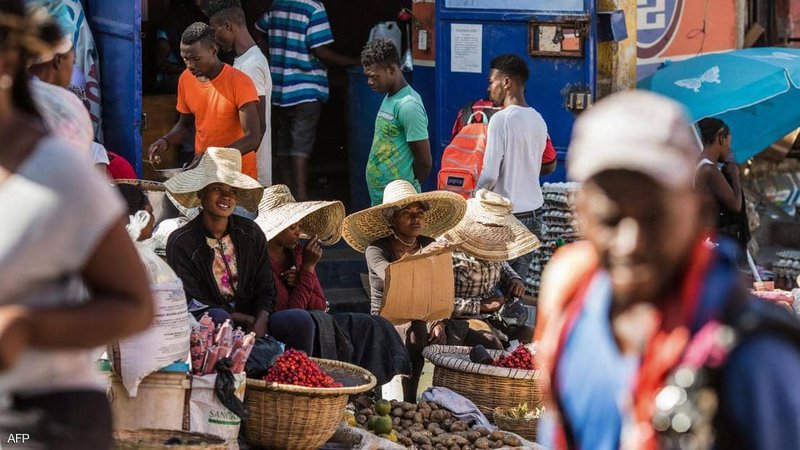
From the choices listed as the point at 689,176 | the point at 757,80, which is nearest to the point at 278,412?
the point at 689,176

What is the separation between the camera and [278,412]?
632cm

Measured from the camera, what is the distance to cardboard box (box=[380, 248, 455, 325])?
25.4 ft

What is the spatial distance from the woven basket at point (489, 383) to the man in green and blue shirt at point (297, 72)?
2576 mm

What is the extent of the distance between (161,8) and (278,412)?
4.43 meters

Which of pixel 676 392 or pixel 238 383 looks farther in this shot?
pixel 238 383

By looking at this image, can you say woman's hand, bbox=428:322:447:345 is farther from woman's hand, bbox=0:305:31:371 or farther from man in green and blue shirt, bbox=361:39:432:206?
woman's hand, bbox=0:305:31:371

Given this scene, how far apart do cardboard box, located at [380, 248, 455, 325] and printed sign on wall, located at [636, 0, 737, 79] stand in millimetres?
3820

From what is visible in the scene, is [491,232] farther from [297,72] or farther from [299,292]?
[297,72]

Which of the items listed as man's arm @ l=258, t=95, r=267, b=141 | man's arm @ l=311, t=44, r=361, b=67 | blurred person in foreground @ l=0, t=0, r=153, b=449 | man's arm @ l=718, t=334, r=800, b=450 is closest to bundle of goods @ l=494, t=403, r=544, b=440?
man's arm @ l=258, t=95, r=267, b=141

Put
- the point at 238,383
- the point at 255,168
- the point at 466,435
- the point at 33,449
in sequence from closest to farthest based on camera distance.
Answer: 1. the point at 33,449
2. the point at 238,383
3. the point at 466,435
4. the point at 255,168

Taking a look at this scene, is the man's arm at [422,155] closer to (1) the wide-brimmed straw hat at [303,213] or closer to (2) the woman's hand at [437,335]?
(1) the wide-brimmed straw hat at [303,213]

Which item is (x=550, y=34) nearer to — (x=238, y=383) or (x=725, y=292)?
(x=238, y=383)

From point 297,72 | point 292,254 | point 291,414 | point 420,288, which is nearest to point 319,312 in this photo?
point 292,254

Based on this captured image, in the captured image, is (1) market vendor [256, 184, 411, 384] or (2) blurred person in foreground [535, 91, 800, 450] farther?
(1) market vendor [256, 184, 411, 384]
